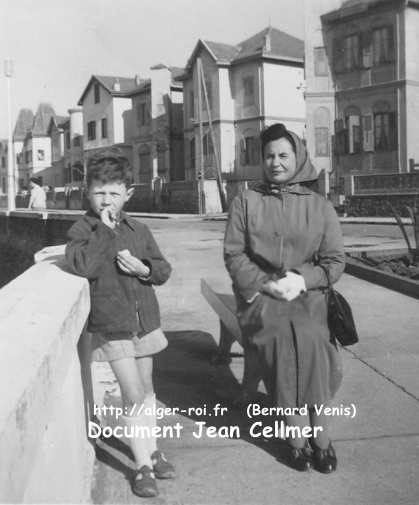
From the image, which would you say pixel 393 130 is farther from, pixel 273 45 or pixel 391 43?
pixel 273 45

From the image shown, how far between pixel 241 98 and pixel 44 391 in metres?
40.6

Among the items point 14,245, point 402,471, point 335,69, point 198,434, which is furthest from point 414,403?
point 335,69

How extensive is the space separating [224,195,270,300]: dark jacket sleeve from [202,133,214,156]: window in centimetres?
3936

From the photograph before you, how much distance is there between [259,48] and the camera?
1574 inches

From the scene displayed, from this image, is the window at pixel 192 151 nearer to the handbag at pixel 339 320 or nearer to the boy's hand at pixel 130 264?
the handbag at pixel 339 320

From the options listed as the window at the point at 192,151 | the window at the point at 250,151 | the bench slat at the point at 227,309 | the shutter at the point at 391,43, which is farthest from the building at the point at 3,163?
the bench slat at the point at 227,309

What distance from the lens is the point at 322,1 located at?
33656mm

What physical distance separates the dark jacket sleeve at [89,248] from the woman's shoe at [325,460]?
138 cm

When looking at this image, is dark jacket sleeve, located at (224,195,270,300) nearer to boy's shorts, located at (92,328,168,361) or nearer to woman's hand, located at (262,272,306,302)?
woman's hand, located at (262,272,306,302)

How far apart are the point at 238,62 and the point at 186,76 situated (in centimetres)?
504

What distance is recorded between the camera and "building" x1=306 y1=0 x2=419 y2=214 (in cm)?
2978

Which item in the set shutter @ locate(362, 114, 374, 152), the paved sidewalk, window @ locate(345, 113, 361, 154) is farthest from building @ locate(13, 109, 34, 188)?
the paved sidewalk

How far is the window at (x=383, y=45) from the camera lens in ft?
102

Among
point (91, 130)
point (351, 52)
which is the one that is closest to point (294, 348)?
point (351, 52)
